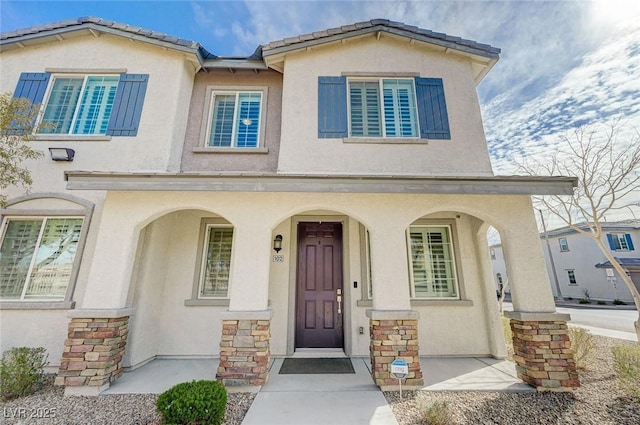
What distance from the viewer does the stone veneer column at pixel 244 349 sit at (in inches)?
167

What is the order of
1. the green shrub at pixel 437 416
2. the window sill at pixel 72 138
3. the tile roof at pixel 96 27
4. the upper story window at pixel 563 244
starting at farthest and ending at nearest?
the upper story window at pixel 563 244 → the tile roof at pixel 96 27 → the window sill at pixel 72 138 → the green shrub at pixel 437 416

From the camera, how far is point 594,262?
74.4ft

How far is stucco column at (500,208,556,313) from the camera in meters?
4.55

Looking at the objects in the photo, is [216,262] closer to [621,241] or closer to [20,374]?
[20,374]

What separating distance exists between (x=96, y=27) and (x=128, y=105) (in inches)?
94.8

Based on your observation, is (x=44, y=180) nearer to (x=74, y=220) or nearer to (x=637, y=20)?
(x=74, y=220)

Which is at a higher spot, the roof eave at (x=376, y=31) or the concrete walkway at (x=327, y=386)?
the roof eave at (x=376, y=31)

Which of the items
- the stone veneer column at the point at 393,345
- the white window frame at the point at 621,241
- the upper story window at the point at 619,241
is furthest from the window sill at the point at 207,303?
the white window frame at the point at 621,241

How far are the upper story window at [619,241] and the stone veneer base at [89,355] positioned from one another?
34.2 metres

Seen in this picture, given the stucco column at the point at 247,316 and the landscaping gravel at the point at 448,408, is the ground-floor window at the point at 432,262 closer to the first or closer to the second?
the landscaping gravel at the point at 448,408

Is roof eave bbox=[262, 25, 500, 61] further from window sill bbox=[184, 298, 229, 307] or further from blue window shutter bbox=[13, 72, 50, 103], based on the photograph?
window sill bbox=[184, 298, 229, 307]

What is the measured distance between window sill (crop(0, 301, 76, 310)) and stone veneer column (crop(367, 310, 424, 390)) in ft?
19.2

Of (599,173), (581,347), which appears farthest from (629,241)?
(581,347)

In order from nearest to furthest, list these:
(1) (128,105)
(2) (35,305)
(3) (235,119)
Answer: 1. (2) (35,305)
2. (1) (128,105)
3. (3) (235,119)
